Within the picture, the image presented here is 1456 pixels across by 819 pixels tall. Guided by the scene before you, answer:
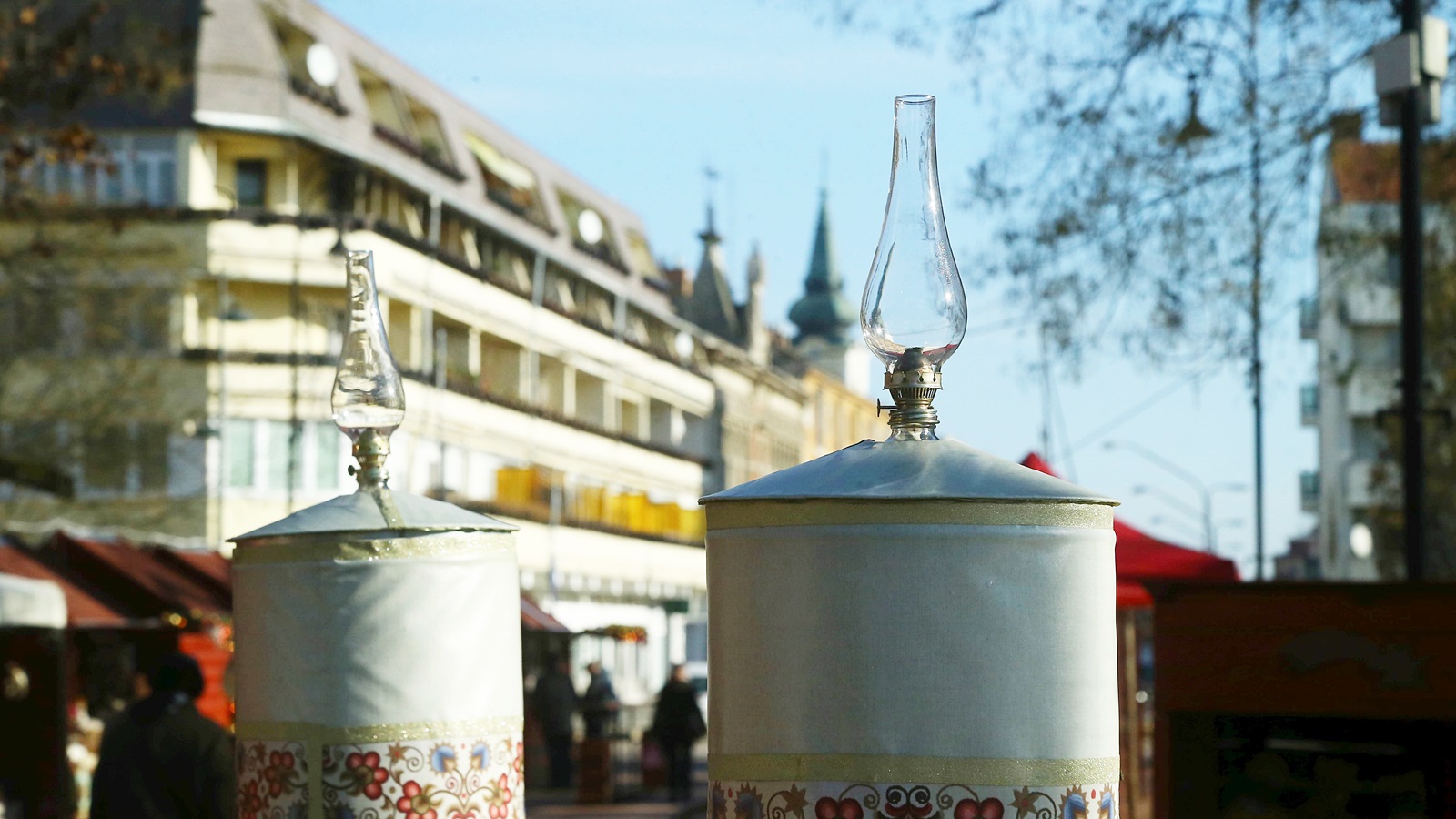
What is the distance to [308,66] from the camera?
56.4 meters

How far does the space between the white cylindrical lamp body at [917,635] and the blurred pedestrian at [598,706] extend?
1000 inches

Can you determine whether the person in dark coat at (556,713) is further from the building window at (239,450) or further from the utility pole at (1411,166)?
the building window at (239,450)

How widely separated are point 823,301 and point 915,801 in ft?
457

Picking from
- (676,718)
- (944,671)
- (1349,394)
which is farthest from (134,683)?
(1349,394)

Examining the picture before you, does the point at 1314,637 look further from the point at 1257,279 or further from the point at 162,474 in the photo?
the point at 162,474

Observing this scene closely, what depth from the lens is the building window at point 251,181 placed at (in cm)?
5494

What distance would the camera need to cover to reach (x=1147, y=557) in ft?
43.1

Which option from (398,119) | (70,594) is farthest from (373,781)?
(398,119)

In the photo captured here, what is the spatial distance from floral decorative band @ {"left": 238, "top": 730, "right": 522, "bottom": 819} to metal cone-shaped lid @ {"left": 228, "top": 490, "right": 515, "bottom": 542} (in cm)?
43

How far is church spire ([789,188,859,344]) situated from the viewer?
14188 cm

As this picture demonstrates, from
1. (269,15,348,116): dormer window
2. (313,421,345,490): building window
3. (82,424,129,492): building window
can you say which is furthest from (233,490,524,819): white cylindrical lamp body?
(269,15,348,116): dormer window

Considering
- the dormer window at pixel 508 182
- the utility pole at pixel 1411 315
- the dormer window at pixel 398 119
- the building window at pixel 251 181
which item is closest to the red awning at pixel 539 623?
the utility pole at pixel 1411 315

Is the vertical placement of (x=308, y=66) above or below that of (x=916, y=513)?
above

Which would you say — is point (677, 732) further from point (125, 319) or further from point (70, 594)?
point (125, 319)
